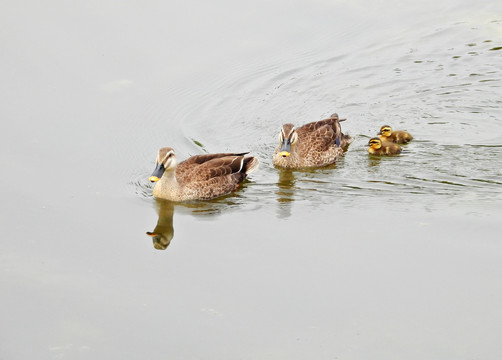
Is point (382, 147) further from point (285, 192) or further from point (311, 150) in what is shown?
point (285, 192)

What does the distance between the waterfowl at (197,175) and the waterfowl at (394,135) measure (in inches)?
92.8

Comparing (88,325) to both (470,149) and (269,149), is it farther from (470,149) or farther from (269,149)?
(470,149)

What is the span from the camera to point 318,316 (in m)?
7.95

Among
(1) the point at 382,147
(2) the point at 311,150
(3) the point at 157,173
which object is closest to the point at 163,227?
(3) the point at 157,173

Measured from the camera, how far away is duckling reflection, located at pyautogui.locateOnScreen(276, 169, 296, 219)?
10.6m

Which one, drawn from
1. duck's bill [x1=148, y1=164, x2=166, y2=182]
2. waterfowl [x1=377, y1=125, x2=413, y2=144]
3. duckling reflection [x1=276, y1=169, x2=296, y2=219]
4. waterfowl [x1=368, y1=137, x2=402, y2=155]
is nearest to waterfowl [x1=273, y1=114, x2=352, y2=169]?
duckling reflection [x1=276, y1=169, x2=296, y2=219]

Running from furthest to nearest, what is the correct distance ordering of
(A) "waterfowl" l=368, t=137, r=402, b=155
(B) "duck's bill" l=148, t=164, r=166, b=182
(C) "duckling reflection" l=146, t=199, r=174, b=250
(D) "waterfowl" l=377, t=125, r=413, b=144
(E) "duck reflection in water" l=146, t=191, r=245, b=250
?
(D) "waterfowl" l=377, t=125, r=413, b=144 → (A) "waterfowl" l=368, t=137, r=402, b=155 → (B) "duck's bill" l=148, t=164, r=166, b=182 → (E) "duck reflection in water" l=146, t=191, r=245, b=250 → (C) "duckling reflection" l=146, t=199, r=174, b=250

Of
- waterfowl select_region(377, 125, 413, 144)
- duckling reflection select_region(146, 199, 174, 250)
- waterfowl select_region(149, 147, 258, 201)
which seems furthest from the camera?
waterfowl select_region(377, 125, 413, 144)

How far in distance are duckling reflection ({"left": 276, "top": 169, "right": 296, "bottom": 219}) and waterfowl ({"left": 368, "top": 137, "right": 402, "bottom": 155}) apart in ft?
4.20

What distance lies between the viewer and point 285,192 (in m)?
11.4

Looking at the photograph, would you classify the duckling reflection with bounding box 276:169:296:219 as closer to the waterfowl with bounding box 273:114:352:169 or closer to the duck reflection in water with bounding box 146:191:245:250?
the waterfowl with bounding box 273:114:352:169

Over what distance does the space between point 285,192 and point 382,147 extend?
184 centimetres

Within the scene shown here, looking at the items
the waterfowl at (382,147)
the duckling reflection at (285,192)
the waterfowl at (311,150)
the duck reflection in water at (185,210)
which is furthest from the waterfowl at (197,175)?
the waterfowl at (382,147)

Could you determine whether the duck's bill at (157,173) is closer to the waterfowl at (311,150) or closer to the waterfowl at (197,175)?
the waterfowl at (197,175)
